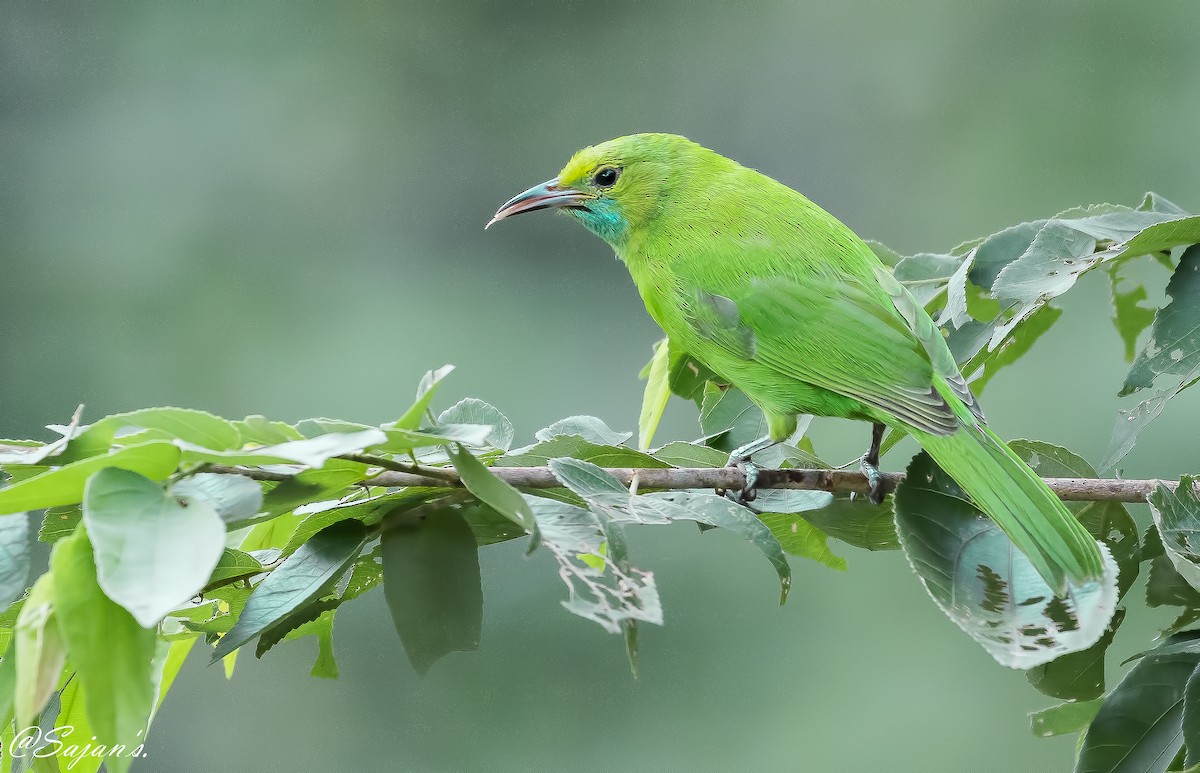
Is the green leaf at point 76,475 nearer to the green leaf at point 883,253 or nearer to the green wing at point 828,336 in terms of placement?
the green wing at point 828,336

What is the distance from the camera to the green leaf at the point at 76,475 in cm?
80

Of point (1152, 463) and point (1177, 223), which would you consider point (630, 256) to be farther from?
point (1152, 463)

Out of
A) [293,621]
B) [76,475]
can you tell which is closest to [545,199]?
[293,621]

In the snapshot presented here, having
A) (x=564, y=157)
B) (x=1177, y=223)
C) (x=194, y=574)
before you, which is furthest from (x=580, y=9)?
(x=194, y=574)

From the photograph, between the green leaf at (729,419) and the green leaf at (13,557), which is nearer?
the green leaf at (13,557)

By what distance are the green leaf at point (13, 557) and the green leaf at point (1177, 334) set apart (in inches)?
45.7

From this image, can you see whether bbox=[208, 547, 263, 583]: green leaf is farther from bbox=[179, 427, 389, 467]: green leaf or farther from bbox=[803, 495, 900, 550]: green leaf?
bbox=[803, 495, 900, 550]: green leaf

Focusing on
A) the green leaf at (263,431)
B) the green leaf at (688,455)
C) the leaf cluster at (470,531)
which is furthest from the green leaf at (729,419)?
the green leaf at (263,431)

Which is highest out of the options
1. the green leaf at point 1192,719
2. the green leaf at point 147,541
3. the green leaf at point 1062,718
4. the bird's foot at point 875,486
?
the green leaf at point 147,541

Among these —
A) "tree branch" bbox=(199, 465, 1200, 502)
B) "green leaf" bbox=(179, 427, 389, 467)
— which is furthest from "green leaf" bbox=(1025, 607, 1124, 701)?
"green leaf" bbox=(179, 427, 389, 467)

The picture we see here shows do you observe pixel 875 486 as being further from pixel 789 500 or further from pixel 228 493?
pixel 228 493

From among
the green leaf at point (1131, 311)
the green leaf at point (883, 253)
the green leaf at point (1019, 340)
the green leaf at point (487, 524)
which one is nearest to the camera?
the green leaf at point (487, 524)

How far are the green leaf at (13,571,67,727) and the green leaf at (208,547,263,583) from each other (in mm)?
337

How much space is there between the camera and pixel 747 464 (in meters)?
1.32
